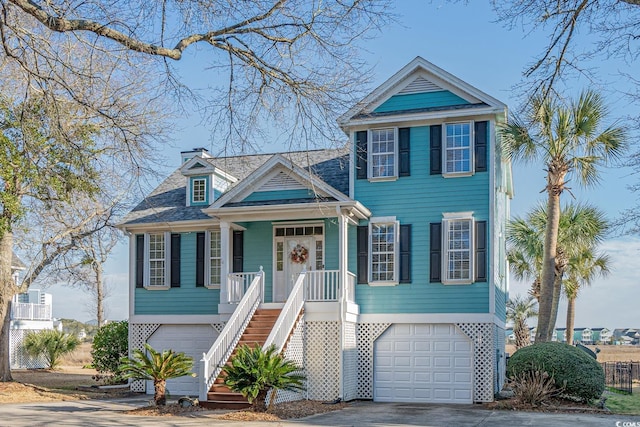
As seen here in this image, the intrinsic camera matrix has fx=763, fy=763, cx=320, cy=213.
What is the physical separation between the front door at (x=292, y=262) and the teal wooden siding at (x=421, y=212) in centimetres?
137

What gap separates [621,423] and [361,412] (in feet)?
18.0

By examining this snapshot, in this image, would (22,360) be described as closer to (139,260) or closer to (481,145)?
(139,260)

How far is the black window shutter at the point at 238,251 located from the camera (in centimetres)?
2220

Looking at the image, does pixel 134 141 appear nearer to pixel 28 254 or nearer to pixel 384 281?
pixel 384 281

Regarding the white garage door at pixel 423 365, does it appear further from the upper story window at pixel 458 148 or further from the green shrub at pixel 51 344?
the green shrub at pixel 51 344

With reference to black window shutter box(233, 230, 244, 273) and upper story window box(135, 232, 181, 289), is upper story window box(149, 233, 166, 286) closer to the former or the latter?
upper story window box(135, 232, 181, 289)

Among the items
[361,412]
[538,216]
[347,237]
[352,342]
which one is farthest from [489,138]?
[538,216]

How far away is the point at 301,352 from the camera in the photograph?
63.9 ft

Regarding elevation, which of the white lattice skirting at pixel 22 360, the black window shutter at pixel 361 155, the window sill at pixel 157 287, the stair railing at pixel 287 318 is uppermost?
the black window shutter at pixel 361 155

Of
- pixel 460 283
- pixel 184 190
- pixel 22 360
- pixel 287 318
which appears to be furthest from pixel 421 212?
Answer: pixel 22 360

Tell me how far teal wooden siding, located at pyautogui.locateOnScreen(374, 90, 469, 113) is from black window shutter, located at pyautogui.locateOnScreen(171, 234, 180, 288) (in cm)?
726

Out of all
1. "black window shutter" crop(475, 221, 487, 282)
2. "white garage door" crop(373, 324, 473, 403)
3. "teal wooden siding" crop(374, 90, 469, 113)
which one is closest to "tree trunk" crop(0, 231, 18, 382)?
"white garage door" crop(373, 324, 473, 403)

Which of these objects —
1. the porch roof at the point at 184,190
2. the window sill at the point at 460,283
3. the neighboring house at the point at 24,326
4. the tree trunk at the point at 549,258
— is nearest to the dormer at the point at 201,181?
the porch roof at the point at 184,190

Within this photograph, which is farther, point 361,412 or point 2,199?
point 2,199
